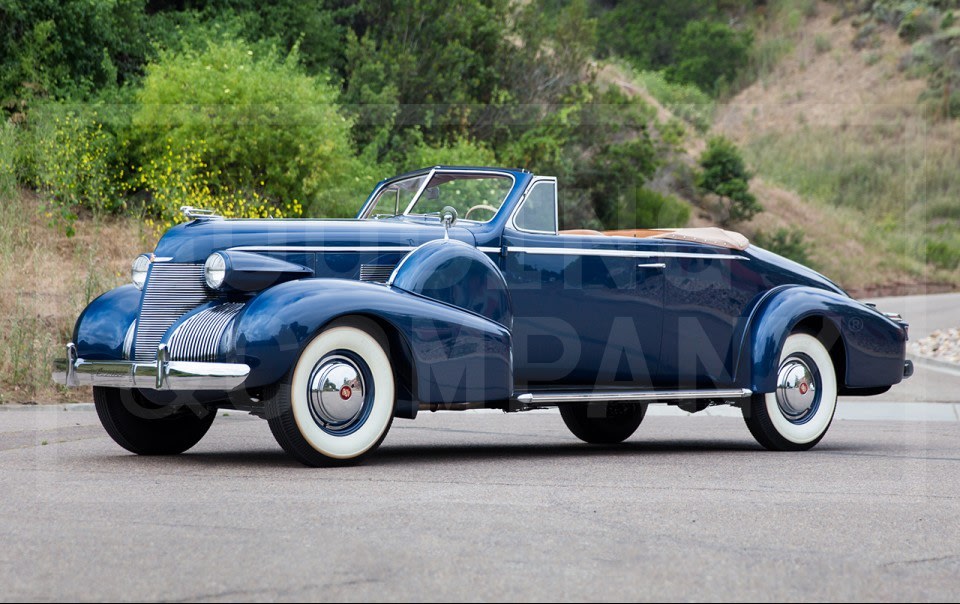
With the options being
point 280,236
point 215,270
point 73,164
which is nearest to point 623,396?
point 280,236

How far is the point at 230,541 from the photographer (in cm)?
555

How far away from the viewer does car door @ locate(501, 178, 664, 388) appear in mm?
9016

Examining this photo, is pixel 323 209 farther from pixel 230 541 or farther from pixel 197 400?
pixel 230 541

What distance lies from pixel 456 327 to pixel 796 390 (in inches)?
124

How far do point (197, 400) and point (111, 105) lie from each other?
19.1 m

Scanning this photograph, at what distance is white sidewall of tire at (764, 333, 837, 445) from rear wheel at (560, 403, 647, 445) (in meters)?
1.24

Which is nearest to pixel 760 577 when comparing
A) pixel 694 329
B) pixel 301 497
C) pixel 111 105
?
pixel 301 497

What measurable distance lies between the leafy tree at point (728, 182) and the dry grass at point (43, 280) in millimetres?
27060

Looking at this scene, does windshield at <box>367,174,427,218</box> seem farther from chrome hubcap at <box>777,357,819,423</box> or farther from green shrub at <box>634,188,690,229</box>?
green shrub at <box>634,188,690,229</box>

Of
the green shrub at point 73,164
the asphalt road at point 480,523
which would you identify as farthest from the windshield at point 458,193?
the green shrub at point 73,164

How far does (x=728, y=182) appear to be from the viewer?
46.2 meters

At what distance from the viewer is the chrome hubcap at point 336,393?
765 cm

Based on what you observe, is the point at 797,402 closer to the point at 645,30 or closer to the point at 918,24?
the point at 645,30

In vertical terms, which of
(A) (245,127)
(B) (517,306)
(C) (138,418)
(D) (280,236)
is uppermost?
(A) (245,127)
